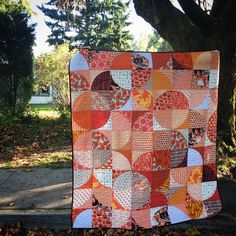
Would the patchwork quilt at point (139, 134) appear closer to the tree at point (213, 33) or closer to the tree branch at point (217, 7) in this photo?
the tree at point (213, 33)

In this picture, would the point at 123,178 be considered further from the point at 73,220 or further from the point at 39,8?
the point at 39,8

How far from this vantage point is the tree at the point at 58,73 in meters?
17.3

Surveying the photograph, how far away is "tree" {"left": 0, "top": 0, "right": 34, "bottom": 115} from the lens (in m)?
12.8

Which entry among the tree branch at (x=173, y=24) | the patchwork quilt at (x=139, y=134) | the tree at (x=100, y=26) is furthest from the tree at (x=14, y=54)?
the tree at (x=100, y=26)

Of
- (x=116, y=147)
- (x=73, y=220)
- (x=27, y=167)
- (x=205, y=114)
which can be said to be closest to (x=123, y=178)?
(x=116, y=147)

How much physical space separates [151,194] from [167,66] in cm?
142

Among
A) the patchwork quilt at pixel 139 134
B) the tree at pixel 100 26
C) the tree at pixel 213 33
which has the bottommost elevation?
the patchwork quilt at pixel 139 134

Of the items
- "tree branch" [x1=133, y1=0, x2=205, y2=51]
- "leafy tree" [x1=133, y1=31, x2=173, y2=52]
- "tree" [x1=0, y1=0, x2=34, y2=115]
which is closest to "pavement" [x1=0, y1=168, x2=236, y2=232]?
"tree branch" [x1=133, y1=0, x2=205, y2=51]

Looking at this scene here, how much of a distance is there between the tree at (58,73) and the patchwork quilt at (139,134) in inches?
506

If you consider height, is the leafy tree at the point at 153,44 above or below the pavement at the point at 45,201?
above

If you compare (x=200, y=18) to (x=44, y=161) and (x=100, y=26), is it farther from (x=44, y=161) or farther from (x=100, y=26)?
(x=100, y=26)

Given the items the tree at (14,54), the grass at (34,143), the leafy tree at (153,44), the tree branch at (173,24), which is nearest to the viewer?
the grass at (34,143)

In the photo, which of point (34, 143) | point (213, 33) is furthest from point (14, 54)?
point (213, 33)

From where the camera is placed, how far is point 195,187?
4160mm
